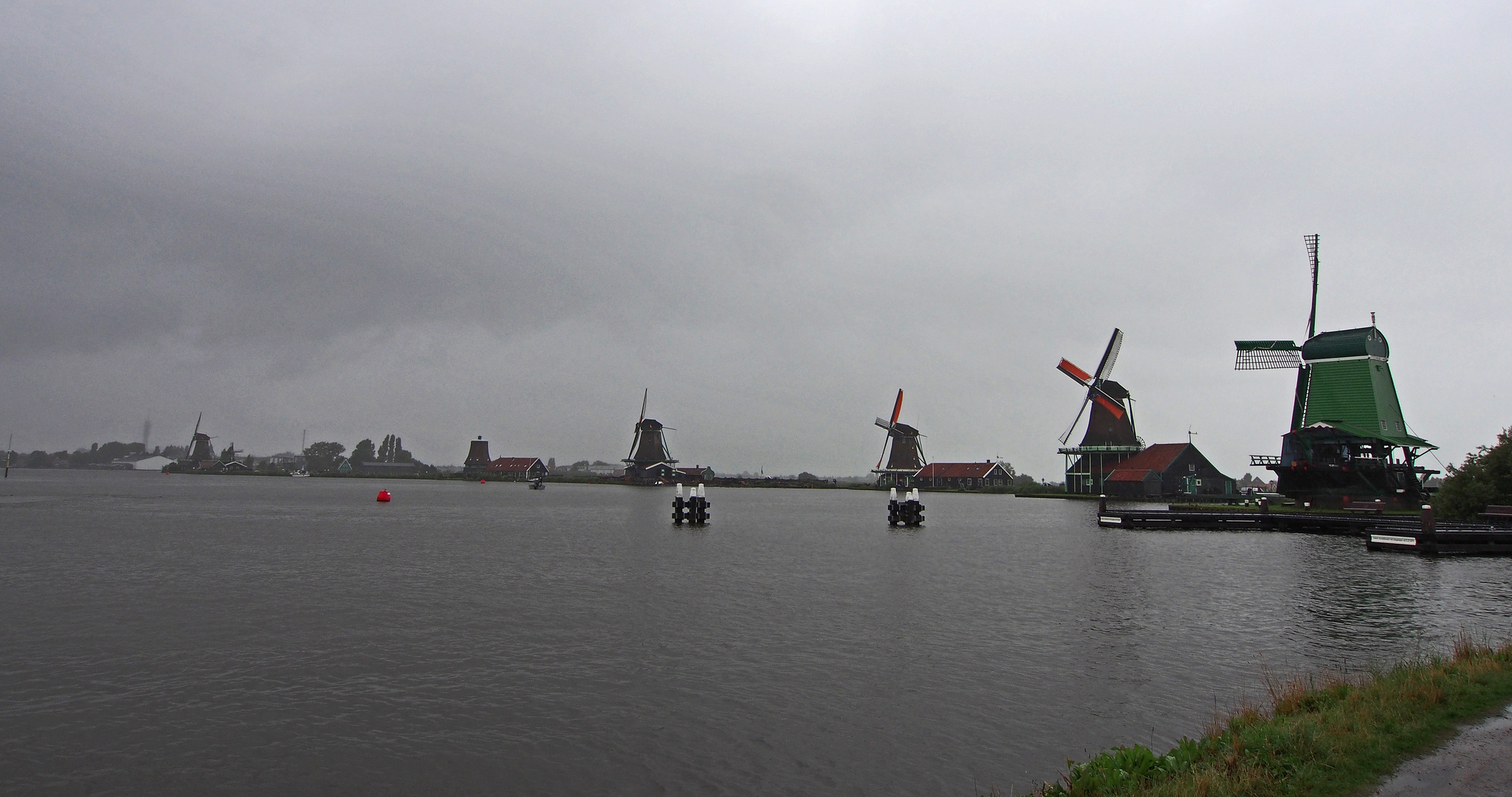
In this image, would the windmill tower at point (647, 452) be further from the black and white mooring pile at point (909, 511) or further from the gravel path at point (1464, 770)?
the gravel path at point (1464, 770)

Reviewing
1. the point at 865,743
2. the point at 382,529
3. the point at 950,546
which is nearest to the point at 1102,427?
the point at 950,546

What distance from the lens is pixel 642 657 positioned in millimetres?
16094

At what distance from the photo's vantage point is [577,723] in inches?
480

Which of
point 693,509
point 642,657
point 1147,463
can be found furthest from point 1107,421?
point 642,657

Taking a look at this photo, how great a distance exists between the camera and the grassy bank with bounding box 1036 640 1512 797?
7.57 metres

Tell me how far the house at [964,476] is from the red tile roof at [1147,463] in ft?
102

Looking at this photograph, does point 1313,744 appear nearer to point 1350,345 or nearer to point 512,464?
point 1350,345

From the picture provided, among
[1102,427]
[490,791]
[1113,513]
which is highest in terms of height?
[1102,427]

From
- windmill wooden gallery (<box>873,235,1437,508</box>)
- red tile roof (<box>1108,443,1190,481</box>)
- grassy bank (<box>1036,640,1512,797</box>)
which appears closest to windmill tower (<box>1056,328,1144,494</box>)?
red tile roof (<box>1108,443,1190,481</box>)

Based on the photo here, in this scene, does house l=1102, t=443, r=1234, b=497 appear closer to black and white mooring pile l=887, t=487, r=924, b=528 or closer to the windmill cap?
the windmill cap

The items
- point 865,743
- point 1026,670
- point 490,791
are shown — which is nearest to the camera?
point 490,791

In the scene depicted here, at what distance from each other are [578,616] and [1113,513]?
137ft

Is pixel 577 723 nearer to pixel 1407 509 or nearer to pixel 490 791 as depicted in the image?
pixel 490 791

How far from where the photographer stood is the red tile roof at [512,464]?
16925 centimetres
